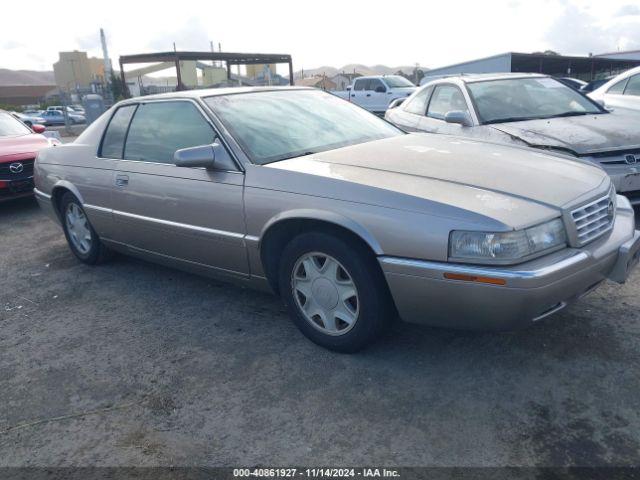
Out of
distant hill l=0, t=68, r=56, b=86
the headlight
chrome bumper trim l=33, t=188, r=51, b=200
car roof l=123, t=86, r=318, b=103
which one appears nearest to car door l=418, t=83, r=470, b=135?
car roof l=123, t=86, r=318, b=103

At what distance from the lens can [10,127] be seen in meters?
8.15

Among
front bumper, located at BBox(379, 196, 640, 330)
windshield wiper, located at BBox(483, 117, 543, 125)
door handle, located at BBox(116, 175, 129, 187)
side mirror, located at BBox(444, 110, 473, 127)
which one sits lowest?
front bumper, located at BBox(379, 196, 640, 330)

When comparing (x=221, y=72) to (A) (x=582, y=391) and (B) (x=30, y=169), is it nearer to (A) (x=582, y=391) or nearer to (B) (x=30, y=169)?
(B) (x=30, y=169)

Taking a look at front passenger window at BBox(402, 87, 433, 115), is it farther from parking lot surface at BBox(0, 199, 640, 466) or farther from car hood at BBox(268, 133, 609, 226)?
parking lot surface at BBox(0, 199, 640, 466)

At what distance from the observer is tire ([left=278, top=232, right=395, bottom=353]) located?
9.16 ft

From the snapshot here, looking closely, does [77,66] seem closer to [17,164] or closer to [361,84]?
[361,84]

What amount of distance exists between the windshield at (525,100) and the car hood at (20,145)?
5.74m

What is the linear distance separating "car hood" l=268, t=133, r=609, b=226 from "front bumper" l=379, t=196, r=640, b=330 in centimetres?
24

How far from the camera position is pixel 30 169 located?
287 inches

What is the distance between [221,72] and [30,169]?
1818 cm

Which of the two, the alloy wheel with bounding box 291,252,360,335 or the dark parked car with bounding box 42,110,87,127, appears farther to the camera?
the dark parked car with bounding box 42,110,87,127

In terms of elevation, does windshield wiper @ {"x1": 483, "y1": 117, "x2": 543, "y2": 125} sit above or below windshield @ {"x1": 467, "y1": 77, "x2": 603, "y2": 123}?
below

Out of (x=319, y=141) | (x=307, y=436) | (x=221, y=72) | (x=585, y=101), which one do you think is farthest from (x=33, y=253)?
(x=221, y=72)

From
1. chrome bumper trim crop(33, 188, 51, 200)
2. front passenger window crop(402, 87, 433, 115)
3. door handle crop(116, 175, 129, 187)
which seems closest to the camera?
door handle crop(116, 175, 129, 187)
